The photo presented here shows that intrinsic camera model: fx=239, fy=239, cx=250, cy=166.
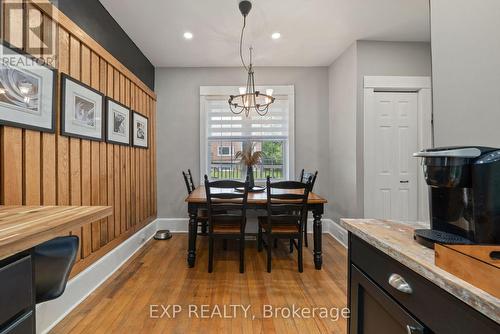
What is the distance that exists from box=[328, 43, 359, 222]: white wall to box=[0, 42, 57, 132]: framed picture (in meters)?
3.25

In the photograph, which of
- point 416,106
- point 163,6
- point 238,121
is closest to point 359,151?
point 416,106

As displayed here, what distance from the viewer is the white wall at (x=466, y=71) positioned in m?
0.96

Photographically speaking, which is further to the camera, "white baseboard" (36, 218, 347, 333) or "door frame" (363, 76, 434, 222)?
"door frame" (363, 76, 434, 222)

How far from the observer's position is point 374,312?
3.23 ft

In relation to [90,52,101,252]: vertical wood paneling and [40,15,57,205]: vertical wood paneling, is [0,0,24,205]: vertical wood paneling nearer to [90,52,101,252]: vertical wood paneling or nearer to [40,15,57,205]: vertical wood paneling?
[40,15,57,205]: vertical wood paneling

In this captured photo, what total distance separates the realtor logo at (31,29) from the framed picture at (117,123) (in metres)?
0.81

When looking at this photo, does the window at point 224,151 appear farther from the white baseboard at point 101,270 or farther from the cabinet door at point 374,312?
Answer: the cabinet door at point 374,312

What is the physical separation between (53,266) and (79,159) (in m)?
1.27

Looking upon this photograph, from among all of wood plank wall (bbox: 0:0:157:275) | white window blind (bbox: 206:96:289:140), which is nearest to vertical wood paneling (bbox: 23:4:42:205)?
wood plank wall (bbox: 0:0:157:275)

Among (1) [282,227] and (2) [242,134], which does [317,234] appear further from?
(2) [242,134]

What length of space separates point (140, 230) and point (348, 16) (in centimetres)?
377

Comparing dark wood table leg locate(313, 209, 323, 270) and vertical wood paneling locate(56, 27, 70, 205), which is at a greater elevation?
vertical wood paneling locate(56, 27, 70, 205)

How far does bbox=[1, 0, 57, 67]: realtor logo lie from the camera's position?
1.42 meters

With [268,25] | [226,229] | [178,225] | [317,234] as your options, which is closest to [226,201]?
[226,229]
